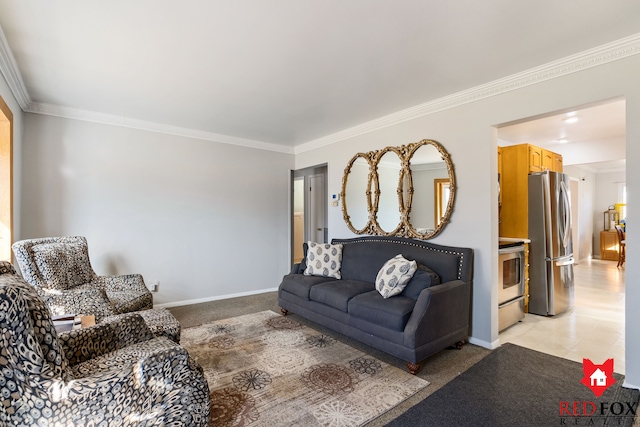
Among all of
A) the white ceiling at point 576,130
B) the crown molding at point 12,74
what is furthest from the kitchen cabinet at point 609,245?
the crown molding at point 12,74

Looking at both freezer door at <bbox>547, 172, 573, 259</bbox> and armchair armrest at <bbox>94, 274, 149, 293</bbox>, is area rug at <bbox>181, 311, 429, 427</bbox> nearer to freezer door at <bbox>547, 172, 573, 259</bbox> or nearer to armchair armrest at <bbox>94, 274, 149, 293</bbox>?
armchair armrest at <bbox>94, 274, 149, 293</bbox>

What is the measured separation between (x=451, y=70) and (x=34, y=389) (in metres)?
3.19

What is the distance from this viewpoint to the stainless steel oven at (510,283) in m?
3.36

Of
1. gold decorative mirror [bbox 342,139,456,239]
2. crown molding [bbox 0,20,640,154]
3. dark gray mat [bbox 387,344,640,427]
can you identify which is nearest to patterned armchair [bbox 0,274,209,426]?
dark gray mat [bbox 387,344,640,427]

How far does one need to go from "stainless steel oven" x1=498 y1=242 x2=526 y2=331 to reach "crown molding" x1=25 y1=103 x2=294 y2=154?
3734mm

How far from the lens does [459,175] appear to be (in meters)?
3.19

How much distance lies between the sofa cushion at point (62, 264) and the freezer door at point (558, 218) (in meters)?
5.32

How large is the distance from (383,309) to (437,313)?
441 mm

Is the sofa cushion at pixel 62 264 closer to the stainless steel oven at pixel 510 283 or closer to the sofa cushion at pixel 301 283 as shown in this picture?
the sofa cushion at pixel 301 283

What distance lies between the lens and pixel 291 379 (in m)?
2.37

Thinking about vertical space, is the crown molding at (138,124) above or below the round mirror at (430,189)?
above

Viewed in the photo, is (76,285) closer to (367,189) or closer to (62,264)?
(62,264)

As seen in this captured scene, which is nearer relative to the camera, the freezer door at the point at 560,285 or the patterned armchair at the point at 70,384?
the patterned armchair at the point at 70,384

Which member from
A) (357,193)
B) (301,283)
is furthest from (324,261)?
(357,193)
